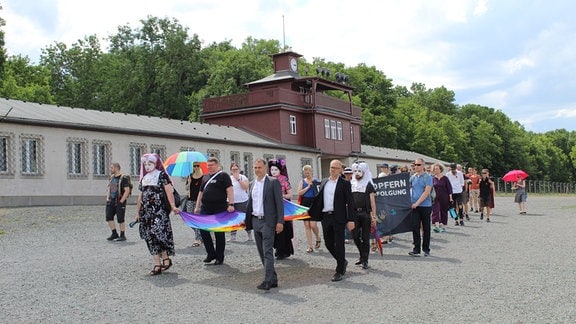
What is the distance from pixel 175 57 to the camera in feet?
236

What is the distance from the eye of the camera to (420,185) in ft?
46.1

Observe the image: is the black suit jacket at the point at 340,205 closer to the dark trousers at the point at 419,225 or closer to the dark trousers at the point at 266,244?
the dark trousers at the point at 266,244

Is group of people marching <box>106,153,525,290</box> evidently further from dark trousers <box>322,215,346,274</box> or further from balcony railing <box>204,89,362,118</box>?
balcony railing <box>204,89,362,118</box>

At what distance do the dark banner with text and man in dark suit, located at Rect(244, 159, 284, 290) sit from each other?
490cm

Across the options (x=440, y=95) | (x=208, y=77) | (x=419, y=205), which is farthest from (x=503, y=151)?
(x=419, y=205)

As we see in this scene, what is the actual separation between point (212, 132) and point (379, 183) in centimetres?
2524

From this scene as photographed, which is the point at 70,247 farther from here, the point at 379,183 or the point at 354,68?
the point at 354,68

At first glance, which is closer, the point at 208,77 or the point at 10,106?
the point at 10,106

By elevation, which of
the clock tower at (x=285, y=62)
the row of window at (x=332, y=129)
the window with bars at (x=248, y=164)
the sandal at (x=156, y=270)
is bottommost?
the sandal at (x=156, y=270)

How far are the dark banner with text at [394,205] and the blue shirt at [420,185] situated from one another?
28 centimetres

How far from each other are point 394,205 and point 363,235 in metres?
3.07

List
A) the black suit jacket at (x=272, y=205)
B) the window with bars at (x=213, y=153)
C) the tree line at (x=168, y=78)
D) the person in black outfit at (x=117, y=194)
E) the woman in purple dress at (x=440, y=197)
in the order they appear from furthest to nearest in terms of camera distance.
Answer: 1. the tree line at (x=168, y=78)
2. the window with bars at (x=213, y=153)
3. the woman in purple dress at (x=440, y=197)
4. the person in black outfit at (x=117, y=194)
5. the black suit jacket at (x=272, y=205)

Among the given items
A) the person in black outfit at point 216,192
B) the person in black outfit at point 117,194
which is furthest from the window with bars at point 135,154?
the person in black outfit at point 216,192

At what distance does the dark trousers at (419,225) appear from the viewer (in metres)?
13.5
